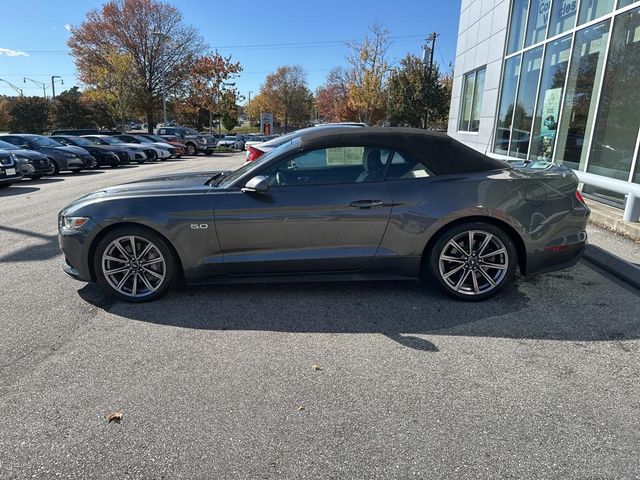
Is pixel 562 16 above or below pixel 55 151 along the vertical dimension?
above

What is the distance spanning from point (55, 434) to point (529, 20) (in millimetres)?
12855

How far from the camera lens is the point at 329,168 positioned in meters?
3.94

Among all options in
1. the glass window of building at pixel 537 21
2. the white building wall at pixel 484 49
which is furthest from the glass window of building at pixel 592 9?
the white building wall at pixel 484 49

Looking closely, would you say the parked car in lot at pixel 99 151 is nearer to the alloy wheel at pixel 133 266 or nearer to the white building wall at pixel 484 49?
the white building wall at pixel 484 49

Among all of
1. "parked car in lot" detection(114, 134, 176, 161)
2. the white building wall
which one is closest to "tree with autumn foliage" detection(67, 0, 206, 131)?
"parked car in lot" detection(114, 134, 176, 161)

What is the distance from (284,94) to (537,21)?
221 feet

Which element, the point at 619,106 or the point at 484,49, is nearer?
the point at 619,106

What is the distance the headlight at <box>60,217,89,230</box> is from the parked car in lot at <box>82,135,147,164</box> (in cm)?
1816

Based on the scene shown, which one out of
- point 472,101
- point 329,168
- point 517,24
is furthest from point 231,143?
point 329,168

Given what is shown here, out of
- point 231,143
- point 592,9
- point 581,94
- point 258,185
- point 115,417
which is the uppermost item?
point 592,9

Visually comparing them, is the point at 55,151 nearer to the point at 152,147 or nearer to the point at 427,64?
the point at 152,147

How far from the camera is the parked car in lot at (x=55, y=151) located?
15211 mm

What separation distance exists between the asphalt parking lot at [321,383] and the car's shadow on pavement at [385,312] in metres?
0.02

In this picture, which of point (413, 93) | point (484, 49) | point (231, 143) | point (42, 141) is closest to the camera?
point (484, 49)
